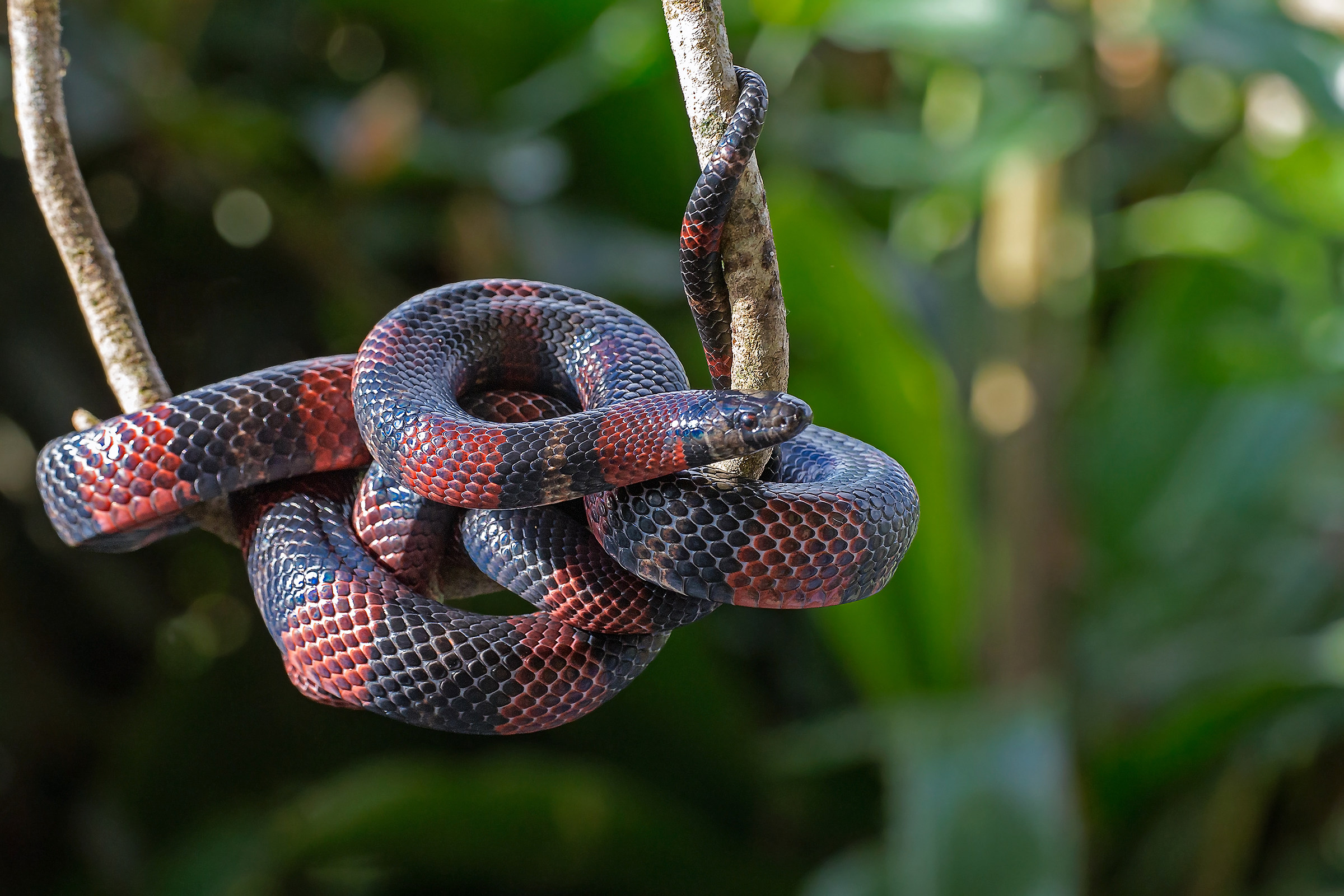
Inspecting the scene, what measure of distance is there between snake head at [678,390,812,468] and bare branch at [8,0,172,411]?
1.57 feet

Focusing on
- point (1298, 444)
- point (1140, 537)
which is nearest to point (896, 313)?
point (1140, 537)

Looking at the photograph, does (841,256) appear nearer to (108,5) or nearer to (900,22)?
(900,22)

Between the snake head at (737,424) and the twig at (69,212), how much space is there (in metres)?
0.48

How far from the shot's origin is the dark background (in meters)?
2.02

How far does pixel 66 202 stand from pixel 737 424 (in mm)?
623

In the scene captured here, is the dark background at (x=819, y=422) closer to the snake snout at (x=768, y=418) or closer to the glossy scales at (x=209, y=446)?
the glossy scales at (x=209, y=446)

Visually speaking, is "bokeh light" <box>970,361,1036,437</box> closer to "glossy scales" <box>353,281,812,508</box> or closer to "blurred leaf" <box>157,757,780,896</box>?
"blurred leaf" <box>157,757,780,896</box>

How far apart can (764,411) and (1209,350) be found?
2063 millimetres

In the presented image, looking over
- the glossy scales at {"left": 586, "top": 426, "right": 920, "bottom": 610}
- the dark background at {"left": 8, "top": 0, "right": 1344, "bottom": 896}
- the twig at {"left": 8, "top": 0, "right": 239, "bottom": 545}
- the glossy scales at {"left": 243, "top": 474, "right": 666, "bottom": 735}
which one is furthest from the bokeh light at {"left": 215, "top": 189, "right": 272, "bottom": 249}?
the glossy scales at {"left": 586, "top": 426, "right": 920, "bottom": 610}

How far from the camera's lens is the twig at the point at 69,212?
0.86 meters

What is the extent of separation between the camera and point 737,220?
2.13ft

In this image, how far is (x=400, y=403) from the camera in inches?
29.1

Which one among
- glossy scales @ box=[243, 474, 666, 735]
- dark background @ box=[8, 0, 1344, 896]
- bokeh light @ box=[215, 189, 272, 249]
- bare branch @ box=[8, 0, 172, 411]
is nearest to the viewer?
glossy scales @ box=[243, 474, 666, 735]

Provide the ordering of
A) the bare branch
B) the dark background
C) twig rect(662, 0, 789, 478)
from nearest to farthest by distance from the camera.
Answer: twig rect(662, 0, 789, 478) < the bare branch < the dark background
